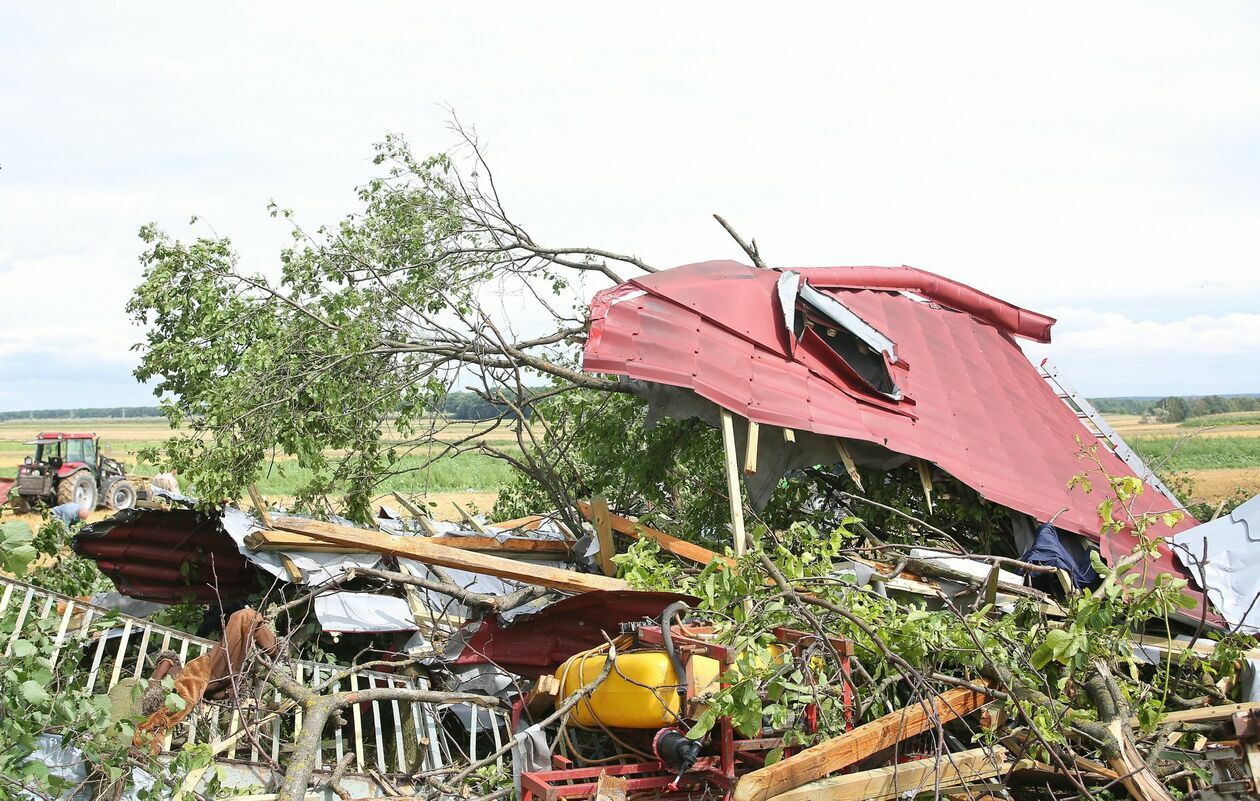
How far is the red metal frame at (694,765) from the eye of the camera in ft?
14.7

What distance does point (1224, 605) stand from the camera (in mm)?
7102

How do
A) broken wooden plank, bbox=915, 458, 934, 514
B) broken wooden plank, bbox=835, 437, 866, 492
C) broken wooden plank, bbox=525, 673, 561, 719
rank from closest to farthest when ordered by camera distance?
broken wooden plank, bbox=525, 673, 561, 719, broken wooden plank, bbox=835, 437, 866, 492, broken wooden plank, bbox=915, 458, 934, 514

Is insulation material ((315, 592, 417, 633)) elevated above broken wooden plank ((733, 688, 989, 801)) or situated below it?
below

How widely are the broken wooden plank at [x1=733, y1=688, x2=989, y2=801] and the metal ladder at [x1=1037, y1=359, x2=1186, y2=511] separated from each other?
18.4 ft

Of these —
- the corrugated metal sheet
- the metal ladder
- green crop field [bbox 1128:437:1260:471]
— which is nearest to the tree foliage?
the corrugated metal sheet

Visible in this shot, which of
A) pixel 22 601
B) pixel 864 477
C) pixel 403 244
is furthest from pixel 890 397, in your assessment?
pixel 22 601

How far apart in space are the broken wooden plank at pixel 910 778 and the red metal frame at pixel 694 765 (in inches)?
14.1

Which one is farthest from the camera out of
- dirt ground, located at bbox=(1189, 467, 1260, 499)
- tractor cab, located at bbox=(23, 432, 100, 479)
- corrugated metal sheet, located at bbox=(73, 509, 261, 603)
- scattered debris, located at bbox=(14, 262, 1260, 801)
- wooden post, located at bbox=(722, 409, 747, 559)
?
dirt ground, located at bbox=(1189, 467, 1260, 499)

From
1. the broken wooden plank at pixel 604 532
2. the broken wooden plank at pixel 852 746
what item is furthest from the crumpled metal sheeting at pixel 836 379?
the broken wooden plank at pixel 852 746

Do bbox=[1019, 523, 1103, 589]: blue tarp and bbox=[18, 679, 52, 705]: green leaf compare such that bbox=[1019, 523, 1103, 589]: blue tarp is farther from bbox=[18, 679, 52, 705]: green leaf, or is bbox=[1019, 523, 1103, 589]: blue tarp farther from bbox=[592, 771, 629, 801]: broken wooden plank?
bbox=[18, 679, 52, 705]: green leaf

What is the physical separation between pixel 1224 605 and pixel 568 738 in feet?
15.8

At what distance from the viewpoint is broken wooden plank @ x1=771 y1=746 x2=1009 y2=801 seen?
4277mm

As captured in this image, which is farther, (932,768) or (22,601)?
(22,601)

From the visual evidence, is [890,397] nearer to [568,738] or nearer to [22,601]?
[568,738]
